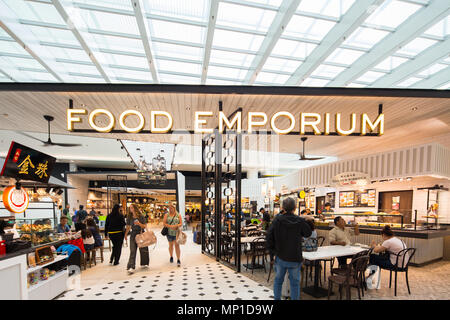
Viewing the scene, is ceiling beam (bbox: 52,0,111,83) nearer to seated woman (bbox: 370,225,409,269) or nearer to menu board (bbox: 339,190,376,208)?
seated woman (bbox: 370,225,409,269)

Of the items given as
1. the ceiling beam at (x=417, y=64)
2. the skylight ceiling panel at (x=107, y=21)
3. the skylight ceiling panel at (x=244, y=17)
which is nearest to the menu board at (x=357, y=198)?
the ceiling beam at (x=417, y=64)

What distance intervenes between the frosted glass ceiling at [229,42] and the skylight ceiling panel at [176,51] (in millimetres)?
22

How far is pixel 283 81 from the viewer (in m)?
5.99

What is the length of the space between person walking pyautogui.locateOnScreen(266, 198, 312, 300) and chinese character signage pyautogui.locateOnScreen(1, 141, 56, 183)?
4.23 meters

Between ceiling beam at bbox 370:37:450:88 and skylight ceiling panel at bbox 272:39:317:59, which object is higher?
skylight ceiling panel at bbox 272:39:317:59

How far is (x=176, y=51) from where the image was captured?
497 centimetres

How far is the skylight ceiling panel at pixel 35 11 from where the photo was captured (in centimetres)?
367

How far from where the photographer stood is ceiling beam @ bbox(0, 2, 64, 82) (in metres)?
3.85

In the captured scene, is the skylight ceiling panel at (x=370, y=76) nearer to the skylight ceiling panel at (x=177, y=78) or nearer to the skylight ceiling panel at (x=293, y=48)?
the skylight ceiling panel at (x=293, y=48)

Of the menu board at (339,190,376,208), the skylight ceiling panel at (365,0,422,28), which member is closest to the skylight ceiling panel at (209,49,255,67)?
the skylight ceiling panel at (365,0,422,28)

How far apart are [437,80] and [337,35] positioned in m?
3.64

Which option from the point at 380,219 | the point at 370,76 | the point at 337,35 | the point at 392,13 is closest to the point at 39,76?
the point at 337,35
